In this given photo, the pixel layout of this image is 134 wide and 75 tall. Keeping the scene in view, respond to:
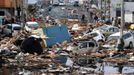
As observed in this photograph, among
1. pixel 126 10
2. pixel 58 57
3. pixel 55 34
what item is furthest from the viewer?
pixel 126 10

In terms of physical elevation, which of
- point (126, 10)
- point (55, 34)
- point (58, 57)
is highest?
point (55, 34)

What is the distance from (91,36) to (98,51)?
31.8 feet

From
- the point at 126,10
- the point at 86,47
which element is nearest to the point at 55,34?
the point at 86,47

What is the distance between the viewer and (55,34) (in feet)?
138

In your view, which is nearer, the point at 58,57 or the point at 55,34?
the point at 58,57

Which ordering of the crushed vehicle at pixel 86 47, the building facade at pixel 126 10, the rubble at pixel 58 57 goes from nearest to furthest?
the rubble at pixel 58 57 < the crushed vehicle at pixel 86 47 < the building facade at pixel 126 10

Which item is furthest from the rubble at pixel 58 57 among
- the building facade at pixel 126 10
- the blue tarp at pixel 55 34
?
the building facade at pixel 126 10

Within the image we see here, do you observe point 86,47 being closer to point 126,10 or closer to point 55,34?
point 55,34

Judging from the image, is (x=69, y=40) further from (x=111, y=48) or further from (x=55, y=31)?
(x=111, y=48)

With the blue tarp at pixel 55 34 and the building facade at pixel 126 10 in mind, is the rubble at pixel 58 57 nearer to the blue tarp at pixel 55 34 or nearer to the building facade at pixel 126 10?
the blue tarp at pixel 55 34

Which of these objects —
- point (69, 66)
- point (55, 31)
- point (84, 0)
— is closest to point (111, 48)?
point (55, 31)

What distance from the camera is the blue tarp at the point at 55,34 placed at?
41.1 metres

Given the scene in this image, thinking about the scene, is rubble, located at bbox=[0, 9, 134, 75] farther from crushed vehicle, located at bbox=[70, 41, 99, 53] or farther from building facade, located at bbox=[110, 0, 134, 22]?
building facade, located at bbox=[110, 0, 134, 22]

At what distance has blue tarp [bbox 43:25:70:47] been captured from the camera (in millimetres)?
41106
